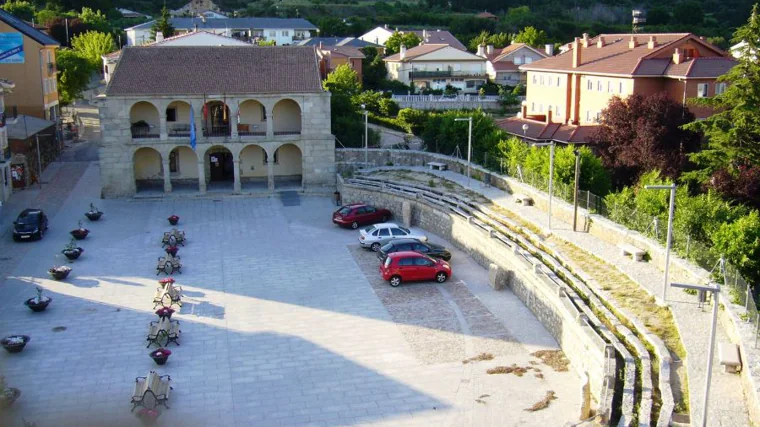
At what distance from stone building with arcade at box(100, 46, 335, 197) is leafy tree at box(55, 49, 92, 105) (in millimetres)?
25920

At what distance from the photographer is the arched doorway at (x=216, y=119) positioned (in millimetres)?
50344

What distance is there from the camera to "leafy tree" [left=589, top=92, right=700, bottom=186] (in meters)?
41.6

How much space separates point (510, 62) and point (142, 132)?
56174 mm

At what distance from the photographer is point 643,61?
53.8 m

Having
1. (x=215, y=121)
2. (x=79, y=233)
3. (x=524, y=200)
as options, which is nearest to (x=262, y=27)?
(x=215, y=121)

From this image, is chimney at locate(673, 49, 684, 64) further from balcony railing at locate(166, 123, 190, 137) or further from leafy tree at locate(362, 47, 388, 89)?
leafy tree at locate(362, 47, 388, 89)

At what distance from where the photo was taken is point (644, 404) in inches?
733

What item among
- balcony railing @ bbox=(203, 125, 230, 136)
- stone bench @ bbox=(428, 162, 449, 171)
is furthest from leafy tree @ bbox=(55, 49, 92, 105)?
stone bench @ bbox=(428, 162, 449, 171)

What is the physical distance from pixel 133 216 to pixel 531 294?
2552cm

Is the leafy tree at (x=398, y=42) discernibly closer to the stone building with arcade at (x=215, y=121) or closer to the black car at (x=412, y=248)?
the stone building with arcade at (x=215, y=121)

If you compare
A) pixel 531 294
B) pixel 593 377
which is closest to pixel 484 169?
pixel 531 294

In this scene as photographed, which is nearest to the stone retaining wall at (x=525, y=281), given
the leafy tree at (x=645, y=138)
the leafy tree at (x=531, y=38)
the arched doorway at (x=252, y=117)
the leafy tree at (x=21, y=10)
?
the arched doorway at (x=252, y=117)

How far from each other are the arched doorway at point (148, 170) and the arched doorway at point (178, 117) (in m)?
2.06

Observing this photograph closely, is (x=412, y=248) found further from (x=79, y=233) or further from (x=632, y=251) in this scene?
(x=79, y=233)
